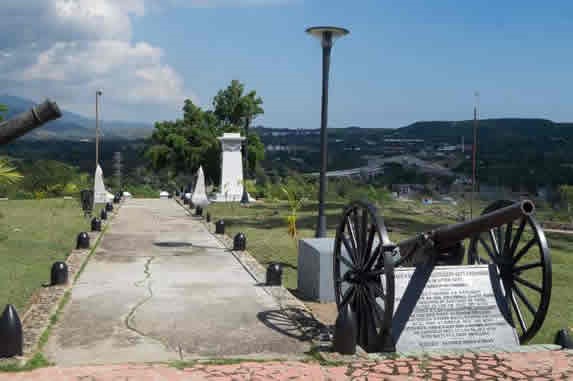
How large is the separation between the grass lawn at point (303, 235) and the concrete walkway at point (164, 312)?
43.2 inches

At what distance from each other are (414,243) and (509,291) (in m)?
1.03

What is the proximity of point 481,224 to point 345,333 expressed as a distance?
1.47m

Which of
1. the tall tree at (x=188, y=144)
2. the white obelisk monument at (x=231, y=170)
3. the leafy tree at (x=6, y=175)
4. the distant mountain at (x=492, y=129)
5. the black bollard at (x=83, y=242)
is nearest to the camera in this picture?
the leafy tree at (x=6, y=175)

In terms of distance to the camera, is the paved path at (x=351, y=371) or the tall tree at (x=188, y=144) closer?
the paved path at (x=351, y=371)

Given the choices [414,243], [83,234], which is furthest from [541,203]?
[414,243]

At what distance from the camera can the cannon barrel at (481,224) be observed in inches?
193

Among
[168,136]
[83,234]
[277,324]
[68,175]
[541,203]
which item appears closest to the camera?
[277,324]

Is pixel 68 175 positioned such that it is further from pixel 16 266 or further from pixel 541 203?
pixel 541 203

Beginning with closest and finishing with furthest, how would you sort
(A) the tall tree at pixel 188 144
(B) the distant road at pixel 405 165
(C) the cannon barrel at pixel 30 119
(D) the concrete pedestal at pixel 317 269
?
(C) the cannon barrel at pixel 30 119 → (D) the concrete pedestal at pixel 317 269 → (A) the tall tree at pixel 188 144 → (B) the distant road at pixel 405 165

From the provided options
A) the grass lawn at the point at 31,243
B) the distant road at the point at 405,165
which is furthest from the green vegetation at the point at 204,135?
the distant road at the point at 405,165

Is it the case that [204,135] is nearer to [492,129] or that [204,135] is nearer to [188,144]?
[188,144]

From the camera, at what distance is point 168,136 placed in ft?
126

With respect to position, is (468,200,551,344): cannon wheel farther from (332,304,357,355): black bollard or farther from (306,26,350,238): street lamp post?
(306,26,350,238): street lamp post

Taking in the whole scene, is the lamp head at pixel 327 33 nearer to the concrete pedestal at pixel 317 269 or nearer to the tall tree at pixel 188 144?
the concrete pedestal at pixel 317 269
